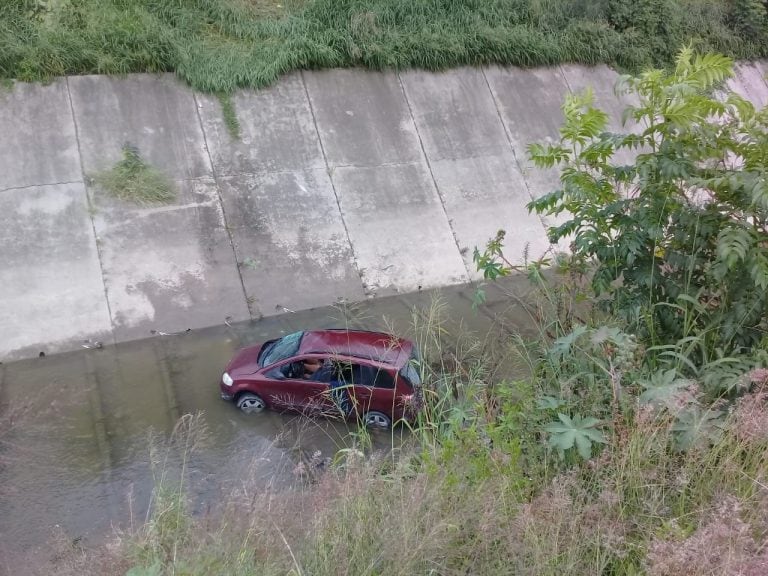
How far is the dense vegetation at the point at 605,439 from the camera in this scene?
3.84 m

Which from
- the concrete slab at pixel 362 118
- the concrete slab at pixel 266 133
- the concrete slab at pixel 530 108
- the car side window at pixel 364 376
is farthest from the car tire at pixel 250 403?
the concrete slab at pixel 530 108

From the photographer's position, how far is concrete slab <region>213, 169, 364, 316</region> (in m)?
11.6

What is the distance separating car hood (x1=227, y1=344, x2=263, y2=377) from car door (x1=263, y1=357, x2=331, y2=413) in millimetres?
308

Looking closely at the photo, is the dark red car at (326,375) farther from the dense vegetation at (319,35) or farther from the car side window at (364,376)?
the dense vegetation at (319,35)

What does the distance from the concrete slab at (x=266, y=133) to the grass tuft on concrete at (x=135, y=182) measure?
40.9 inches

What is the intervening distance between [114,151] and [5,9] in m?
3.46

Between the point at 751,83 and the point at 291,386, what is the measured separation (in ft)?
51.0

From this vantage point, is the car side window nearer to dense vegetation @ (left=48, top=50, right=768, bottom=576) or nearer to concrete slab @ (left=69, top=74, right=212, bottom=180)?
dense vegetation @ (left=48, top=50, right=768, bottom=576)

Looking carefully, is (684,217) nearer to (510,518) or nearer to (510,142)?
(510,518)

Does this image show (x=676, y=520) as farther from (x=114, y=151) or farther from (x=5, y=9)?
(x=5, y=9)

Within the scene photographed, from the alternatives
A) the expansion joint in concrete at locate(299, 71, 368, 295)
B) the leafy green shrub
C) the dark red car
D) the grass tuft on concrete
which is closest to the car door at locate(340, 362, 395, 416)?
the dark red car

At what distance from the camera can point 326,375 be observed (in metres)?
8.71

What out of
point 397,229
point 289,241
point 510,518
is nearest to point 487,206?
point 397,229

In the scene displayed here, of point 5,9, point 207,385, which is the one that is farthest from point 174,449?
point 5,9
